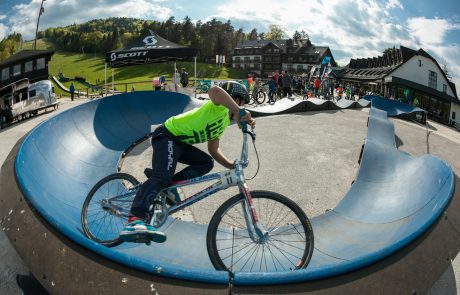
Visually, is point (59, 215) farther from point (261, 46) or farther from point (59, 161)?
point (261, 46)

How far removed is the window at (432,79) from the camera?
60.9 m

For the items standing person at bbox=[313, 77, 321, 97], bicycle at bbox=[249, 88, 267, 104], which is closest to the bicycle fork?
bicycle at bbox=[249, 88, 267, 104]

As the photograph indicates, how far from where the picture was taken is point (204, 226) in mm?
4918

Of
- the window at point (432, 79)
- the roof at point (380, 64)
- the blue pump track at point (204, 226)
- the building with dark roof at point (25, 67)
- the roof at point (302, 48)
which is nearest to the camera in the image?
the blue pump track at point (204, 226)

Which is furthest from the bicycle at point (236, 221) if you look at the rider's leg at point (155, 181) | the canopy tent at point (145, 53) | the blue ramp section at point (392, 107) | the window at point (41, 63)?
the window at point (41, 63)

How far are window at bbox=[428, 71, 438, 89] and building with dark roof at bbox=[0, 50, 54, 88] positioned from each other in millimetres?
64241

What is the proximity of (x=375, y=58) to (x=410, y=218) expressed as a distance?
3136 inches

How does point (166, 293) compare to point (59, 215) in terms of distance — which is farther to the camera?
point (59, 215)

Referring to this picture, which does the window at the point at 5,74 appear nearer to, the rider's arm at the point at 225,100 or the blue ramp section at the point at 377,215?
the blue ramp section at the point at 377,215

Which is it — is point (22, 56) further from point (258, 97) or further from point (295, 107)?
point (295, 107)

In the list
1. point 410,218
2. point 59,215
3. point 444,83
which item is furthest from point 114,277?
point 444,83

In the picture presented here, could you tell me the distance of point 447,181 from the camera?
13.0 feet

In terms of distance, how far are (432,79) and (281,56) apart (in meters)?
47.7

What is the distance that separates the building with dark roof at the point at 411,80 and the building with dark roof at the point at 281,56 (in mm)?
18927
